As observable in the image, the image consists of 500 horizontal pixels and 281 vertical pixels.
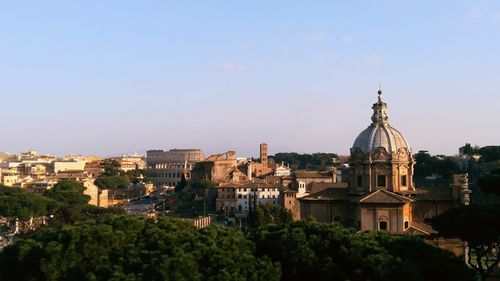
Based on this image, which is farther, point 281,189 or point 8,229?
point 281,189

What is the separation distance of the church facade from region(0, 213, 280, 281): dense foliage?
60.6 ft

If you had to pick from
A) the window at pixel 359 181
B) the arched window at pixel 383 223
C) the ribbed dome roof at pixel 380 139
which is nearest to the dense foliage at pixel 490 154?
the ribbed dome roof at pixel 380 139

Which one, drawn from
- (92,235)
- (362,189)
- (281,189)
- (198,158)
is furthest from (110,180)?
(92,235)

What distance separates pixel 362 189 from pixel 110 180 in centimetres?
8004

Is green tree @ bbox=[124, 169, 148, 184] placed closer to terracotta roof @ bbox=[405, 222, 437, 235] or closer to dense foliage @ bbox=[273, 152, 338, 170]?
dense foliage @ bbox=[273, 152, 338, 170]

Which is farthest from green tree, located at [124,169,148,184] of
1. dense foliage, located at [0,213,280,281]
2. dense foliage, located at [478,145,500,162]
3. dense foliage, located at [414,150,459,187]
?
Result: dense foliage, located at [0,213,280,281]

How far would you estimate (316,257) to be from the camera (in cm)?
2253

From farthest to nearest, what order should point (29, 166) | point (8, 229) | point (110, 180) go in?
point (29, 166), point (110, 180), point (8, 229)

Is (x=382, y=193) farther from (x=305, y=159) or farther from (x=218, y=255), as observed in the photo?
(x=305, y=159)

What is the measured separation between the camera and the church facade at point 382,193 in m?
39.9

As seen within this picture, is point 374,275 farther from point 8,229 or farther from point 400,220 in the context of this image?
point 8,229

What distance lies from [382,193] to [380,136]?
15.8 feet

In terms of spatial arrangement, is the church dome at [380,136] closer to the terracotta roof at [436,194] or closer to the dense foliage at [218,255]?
the terracotta roof at [436,194]

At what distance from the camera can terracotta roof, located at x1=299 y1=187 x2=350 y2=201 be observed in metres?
43.3
